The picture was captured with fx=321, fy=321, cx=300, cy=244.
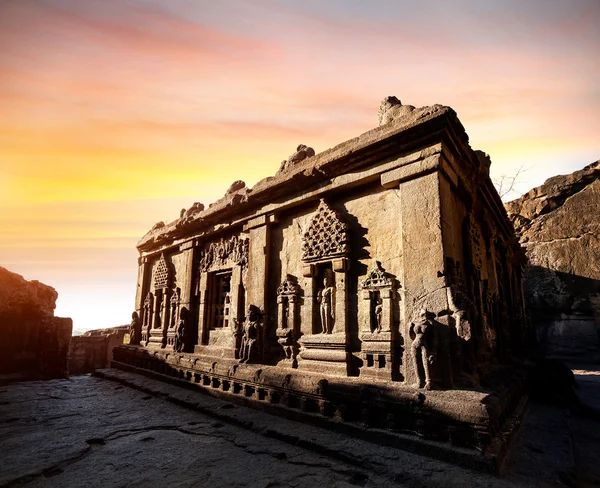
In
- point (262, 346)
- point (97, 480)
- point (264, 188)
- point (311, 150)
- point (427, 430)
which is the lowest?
point (97, 480)

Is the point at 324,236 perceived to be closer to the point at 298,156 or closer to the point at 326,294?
the point at 326,294

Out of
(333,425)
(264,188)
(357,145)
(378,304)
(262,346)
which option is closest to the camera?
(333,425)

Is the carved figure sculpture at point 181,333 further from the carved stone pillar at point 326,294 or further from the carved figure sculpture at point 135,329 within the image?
the carved stone pillar at point 326,294

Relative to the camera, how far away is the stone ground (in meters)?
2.92

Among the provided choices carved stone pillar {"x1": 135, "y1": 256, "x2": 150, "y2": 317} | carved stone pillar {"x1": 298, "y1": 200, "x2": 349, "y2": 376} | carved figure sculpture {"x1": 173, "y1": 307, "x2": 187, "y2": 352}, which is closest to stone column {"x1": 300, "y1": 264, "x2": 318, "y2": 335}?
carved stone pillar {"x1": 298, "y1": 200, "x2": 349, "y2": 376}

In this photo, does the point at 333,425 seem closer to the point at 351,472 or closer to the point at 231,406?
the point at 351,472

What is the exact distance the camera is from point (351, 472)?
10.2 ft

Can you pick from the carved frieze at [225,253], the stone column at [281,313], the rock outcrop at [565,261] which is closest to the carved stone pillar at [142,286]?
the carved frieze at [225,253]

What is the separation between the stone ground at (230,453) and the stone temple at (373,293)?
1.25ft

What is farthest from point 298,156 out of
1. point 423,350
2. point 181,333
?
point 181,333

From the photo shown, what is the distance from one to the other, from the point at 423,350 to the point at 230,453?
8.21 feet

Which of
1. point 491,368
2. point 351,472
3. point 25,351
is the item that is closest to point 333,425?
point 351,472

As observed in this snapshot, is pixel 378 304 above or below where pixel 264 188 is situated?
below

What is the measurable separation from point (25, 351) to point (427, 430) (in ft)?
35.1
